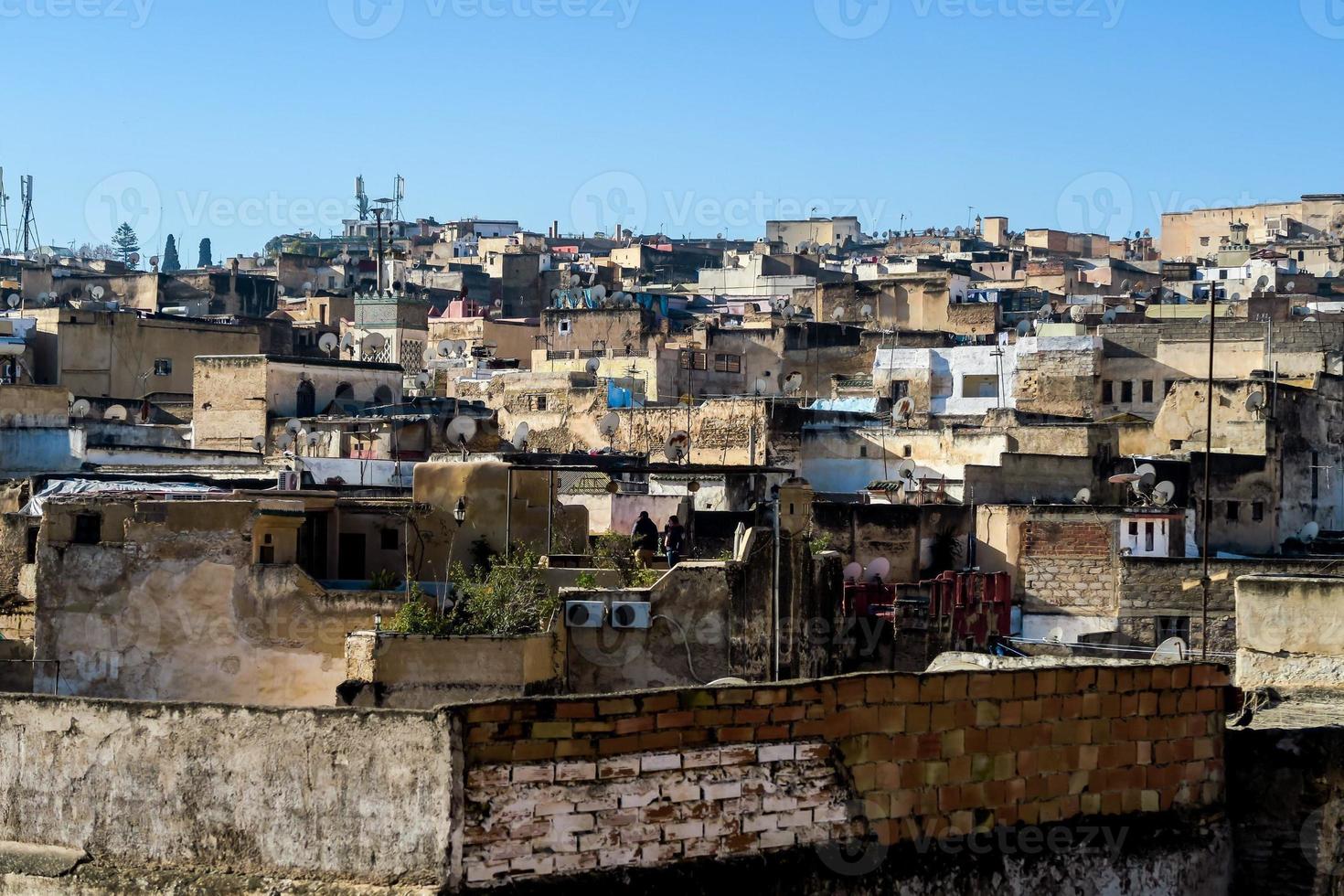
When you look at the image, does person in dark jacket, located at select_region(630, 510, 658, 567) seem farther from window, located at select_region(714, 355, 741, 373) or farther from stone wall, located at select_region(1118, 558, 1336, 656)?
window, located at select_region(714, 355, 741, 373)

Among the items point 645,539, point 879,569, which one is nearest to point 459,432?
point 879,569

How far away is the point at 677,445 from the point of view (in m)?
32.0

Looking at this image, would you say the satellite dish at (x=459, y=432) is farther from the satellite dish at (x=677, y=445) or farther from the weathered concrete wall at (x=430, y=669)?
the weathered concrete wall at (x=430, y=669)

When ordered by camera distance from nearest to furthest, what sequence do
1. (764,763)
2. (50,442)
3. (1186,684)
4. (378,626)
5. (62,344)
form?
(764,763) < (1186,684) < (378,626) < (50,442) < (62,344)

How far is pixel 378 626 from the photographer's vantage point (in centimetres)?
1311

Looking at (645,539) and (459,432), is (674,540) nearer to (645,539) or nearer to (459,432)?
(645,539)

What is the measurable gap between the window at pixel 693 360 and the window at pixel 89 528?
2886 centimetres

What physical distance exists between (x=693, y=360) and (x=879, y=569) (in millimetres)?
20080

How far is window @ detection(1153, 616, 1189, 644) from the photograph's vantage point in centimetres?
2234

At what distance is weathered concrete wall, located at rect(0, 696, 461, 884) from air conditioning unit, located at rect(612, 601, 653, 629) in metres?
6.60

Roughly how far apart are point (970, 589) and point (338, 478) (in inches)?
289

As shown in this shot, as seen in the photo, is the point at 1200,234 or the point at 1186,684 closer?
the point at 1186,684

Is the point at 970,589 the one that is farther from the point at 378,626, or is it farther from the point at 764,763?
the point at 764,763

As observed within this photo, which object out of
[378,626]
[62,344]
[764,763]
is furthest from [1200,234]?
[764,763]
